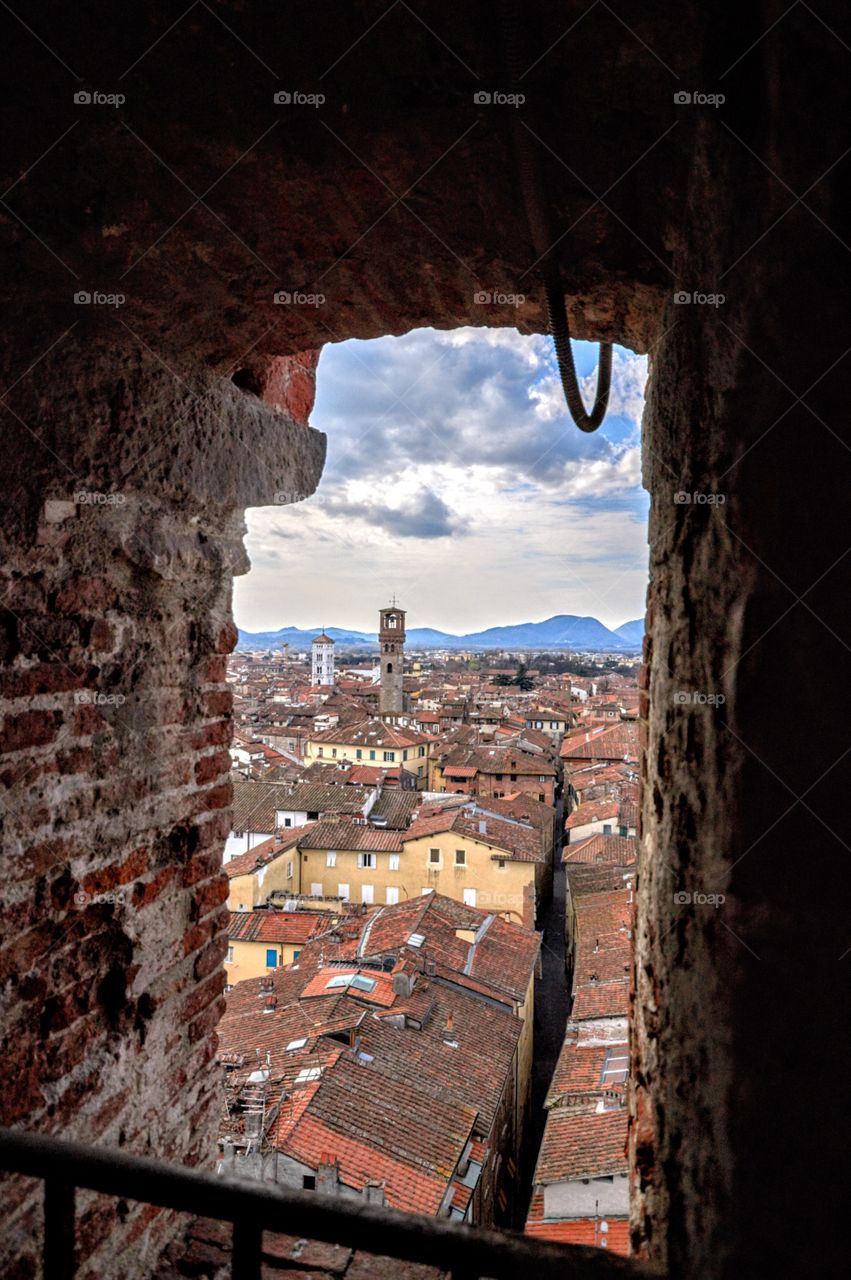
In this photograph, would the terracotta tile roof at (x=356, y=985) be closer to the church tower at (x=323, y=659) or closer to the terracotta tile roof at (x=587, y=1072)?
the terracotta tile roof at (x=587, y=1072)

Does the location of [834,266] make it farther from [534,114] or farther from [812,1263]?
[812,1263]

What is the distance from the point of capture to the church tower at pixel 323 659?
91.8 meters

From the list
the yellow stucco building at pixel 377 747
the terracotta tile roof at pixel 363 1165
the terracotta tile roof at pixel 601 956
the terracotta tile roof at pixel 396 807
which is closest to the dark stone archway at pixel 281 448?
the terracotta tile roof at pixel 363 1165

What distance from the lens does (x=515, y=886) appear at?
857 inches

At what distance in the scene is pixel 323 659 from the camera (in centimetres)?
9462

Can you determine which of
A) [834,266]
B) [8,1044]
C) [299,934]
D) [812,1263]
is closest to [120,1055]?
[8,1044]

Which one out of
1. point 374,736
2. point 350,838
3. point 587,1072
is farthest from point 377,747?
point 587,1072

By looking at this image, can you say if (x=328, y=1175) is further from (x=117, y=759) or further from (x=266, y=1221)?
(x=266, y=1221)

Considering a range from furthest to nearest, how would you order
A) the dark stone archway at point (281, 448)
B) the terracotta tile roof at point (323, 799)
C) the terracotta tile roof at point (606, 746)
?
the terracotta tile roof at point (606, 746) → the terracotta tile roof at point (323, 799) → the dark stone archway at point (281, 448)

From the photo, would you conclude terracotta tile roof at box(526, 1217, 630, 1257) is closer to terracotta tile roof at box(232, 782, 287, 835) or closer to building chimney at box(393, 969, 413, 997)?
building chimney at box(393, 969, 413, 997)

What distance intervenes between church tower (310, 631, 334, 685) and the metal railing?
296ft

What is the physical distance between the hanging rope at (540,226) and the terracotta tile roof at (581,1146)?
982 cm

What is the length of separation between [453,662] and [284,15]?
122 metres

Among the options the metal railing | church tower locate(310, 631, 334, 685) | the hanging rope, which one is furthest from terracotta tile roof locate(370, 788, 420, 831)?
church tower locate(310, 631, 334, 685)
